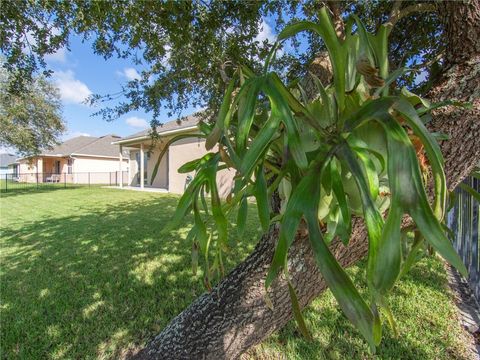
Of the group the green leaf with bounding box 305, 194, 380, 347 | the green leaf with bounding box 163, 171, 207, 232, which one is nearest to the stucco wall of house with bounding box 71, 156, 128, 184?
the green leaf with bounding box 163, 171, 207, 232

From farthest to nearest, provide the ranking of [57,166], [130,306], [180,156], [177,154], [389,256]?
[57,166], [177,154], [180,156], [130,306], [389,256]

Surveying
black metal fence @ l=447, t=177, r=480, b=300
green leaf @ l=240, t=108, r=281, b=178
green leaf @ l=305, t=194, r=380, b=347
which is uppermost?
green leaf @ l=240, t=108, r=281, b=178

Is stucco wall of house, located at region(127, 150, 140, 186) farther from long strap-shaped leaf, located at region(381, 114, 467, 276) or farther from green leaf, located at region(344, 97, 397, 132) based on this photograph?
long strap-shaped leaf, located at region(381, 114, 467, 276)

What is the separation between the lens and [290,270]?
3.31 feet

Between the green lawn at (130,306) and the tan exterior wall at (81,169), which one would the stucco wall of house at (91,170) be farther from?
the green lawn at (130,306)

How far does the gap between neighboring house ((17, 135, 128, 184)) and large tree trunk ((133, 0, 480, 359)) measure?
21.8 m

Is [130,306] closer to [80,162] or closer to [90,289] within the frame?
[90,289]

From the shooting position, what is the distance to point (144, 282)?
326cm

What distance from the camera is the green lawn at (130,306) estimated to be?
2.14 metres

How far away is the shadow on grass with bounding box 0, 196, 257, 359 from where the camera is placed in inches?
90.3

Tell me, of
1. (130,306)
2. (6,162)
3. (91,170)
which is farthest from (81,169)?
(6,162)

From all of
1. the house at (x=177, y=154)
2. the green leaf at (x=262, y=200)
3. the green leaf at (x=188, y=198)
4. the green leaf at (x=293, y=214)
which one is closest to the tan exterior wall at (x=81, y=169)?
the house at (x=177, y=154)

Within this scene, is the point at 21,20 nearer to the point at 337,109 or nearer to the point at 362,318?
the point at 337,109

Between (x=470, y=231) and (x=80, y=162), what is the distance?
26023 millimetres
